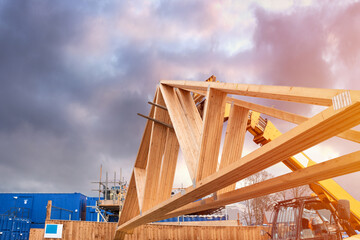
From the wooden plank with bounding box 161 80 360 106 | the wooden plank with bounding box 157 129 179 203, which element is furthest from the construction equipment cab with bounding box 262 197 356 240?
the wooden plank with bounding box 161 80 360 106

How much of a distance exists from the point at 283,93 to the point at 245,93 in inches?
32.4

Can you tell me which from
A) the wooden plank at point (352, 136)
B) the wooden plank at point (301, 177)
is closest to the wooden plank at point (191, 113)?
the wooden plank at point (301, 177)

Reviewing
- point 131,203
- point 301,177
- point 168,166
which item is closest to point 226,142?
point 301,177

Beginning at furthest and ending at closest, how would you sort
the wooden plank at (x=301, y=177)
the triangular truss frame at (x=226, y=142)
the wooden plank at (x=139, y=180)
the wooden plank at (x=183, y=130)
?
the wooden plank at (x=139, y=180), the wooden plank at (x=183, y=130), the wooden plank at (x=301, y=177), the triangular truss frame at (x=226, y=142)

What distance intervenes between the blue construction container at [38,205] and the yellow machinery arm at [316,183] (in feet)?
80.3

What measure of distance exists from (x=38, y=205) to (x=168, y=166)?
27.9m

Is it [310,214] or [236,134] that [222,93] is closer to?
[236,134]

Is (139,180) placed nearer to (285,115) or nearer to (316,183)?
(285,115)

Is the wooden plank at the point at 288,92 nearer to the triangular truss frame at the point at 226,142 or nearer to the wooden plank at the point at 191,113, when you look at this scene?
the triangular truss frame at the point at 226,142

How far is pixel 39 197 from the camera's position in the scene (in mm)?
32781

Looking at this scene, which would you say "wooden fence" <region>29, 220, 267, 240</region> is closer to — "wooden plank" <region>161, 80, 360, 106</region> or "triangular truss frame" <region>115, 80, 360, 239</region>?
"triangular truss frame" <region>115, 80, 360, 239</region>

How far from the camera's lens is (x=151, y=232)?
17250 mm

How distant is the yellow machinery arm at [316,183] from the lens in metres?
11.8

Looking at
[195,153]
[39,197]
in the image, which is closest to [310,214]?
[195,153]
